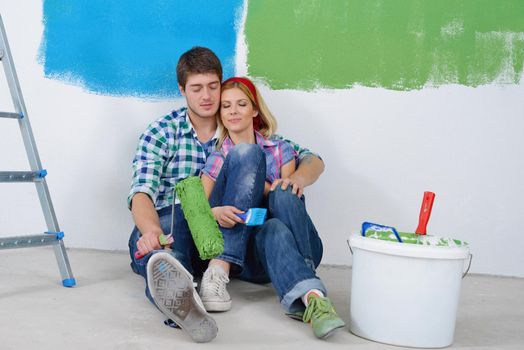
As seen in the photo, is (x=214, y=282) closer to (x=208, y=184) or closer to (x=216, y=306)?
(x=216, y=306)

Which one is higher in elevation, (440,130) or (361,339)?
(440,130)

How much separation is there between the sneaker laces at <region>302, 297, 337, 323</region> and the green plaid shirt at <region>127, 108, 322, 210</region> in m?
0.68

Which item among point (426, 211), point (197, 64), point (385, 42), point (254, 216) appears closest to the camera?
point (426, 211)

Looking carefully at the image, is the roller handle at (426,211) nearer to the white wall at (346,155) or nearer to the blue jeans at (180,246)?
the blue jeans at (180,246)

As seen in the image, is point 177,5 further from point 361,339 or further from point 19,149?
point 361,339

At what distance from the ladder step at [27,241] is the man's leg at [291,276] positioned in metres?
0.64

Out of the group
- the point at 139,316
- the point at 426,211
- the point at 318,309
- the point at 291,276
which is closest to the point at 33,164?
the point at 139,316

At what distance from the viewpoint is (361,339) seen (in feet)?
5.05

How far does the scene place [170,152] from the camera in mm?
2113

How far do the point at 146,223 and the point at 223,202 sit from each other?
0.72ft

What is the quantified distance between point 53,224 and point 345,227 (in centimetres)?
112

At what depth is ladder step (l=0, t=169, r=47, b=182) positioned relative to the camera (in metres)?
1.85

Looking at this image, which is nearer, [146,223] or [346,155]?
[146,223]

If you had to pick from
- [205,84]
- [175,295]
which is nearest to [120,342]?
[175,295]
